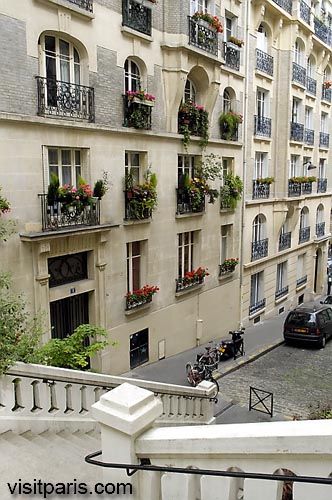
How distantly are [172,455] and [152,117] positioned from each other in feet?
42.3

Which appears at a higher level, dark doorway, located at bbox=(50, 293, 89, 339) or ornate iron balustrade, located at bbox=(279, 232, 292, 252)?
ornate iron balustrade, located at bbox=(279, 232, 292, 252)

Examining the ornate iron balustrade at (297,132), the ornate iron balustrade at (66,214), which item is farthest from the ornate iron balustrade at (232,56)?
the ornate iron balustrade at (66,214)

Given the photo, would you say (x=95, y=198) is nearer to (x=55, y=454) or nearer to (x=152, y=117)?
(x=152, y=117)

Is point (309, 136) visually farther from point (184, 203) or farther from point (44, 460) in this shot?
point (44, 460)

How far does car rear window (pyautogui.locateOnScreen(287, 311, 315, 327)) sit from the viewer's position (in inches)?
729

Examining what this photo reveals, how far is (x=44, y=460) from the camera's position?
4844mm

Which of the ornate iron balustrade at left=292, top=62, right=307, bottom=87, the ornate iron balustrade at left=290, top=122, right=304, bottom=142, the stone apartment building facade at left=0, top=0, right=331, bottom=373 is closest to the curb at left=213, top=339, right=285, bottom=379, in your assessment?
the stone apartment building facade at left=0, top=0, right=331, bottom=373

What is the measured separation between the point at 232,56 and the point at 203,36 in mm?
2994

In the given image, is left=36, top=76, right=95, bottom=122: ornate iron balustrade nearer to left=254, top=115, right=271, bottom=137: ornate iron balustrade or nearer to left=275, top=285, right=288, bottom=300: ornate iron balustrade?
left=254, top=115, right=271, bottom=137: ornate iron balustrade

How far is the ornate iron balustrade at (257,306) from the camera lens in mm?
22500

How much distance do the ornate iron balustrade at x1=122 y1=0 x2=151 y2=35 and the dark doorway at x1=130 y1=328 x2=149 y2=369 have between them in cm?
970

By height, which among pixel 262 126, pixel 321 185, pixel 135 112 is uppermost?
pixel 262 126

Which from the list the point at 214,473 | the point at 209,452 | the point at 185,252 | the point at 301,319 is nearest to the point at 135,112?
the point at 185,252

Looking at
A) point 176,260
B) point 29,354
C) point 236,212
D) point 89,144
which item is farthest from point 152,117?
point 29,354
